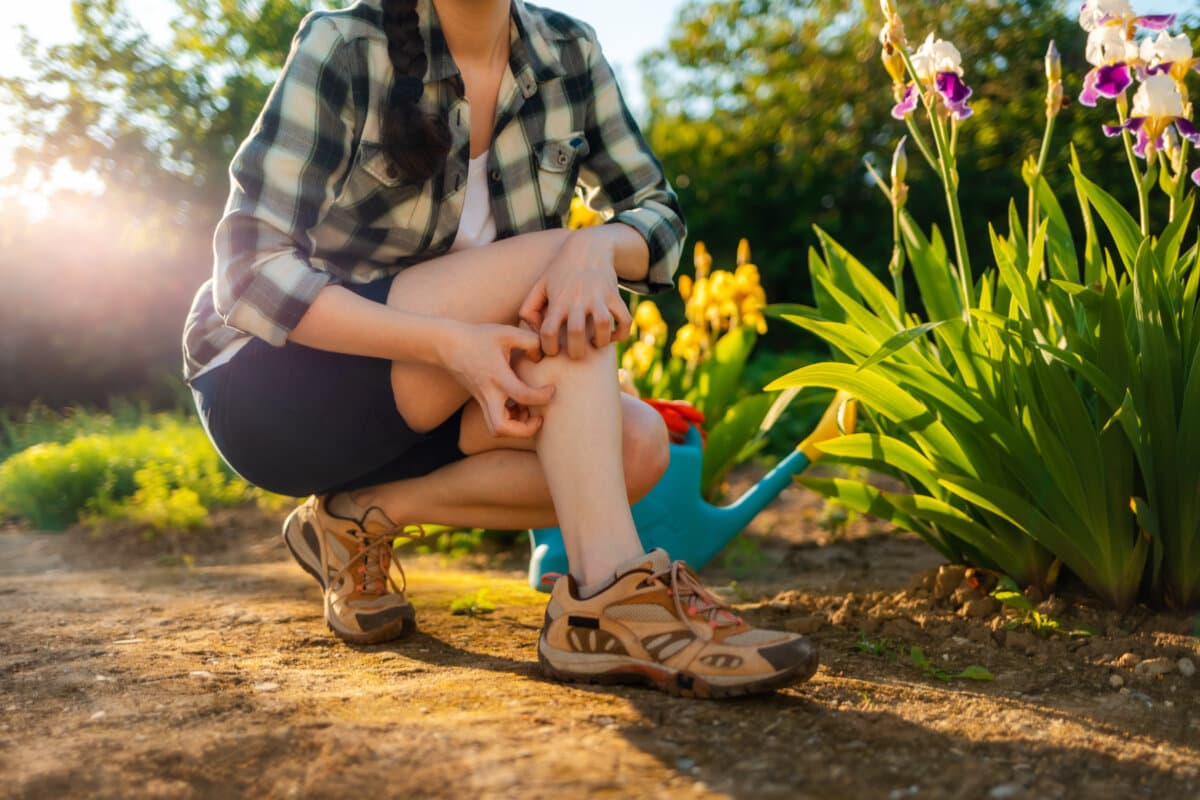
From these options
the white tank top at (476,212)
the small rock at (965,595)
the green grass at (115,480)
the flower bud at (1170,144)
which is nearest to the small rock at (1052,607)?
the small rock at (965,595)

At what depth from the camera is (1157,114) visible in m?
1.72

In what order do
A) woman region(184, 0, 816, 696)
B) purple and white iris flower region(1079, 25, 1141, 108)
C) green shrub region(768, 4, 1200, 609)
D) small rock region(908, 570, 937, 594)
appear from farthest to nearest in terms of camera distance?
small rock region(908, 570, 937, 594)
purple and white iris flower region(1079, 25, 1141, 108)
green shrub region(768, 4, 1200, 609)
woman region(184, 0, 816, 696)

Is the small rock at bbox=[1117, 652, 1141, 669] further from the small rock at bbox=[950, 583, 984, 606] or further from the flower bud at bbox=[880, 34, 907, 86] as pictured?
the flower bud at bbox=[880, 34, 907, 86]

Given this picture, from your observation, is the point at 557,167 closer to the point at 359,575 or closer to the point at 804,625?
the point at 359,575

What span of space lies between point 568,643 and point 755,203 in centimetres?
599

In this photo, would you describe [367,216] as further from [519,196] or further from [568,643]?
[568,643]

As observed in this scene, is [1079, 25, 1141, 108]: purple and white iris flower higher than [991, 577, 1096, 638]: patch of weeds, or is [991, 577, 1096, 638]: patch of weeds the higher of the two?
[1079, 25, 1141, 108]: purple and white iris flower

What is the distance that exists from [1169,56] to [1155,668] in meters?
1.03

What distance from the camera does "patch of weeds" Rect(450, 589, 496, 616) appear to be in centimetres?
205

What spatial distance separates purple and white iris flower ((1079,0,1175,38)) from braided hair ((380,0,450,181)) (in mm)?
1153

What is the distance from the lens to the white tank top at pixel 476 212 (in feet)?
5.74

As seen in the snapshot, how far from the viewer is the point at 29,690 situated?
1.46 meters

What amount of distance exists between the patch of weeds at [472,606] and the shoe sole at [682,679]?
2.14 feet

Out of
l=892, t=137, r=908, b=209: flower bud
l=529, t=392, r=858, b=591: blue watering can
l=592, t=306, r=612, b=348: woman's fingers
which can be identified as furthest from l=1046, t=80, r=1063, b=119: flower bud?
l=592, t=306, r=612, b=348: woman's fingers
